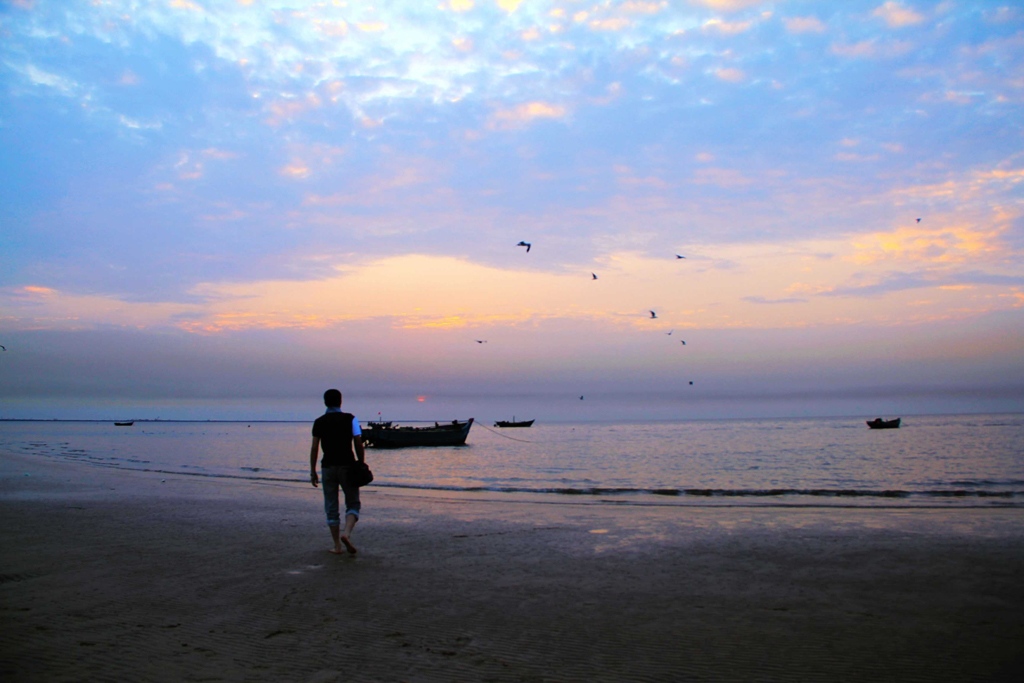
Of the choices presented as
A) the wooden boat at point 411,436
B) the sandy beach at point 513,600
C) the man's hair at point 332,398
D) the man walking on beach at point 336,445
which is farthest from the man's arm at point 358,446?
the wooden boat at point 411,436

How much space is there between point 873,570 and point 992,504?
12.1m

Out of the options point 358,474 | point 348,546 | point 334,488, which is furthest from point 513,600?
point 348,546

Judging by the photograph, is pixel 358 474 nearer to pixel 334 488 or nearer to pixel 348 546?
pixel 334 488

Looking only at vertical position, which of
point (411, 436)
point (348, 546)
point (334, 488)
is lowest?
point (411, 436)

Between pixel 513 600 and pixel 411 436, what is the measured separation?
6035cm

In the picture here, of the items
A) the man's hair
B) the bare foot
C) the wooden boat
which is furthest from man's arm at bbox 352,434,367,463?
the wooden boat

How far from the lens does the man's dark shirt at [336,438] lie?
9.00 metres

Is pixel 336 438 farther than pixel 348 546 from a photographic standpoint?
No

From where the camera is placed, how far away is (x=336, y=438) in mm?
9023

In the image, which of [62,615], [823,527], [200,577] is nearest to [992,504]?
[823,527]

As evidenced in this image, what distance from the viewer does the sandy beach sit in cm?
495

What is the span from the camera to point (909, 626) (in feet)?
19.5

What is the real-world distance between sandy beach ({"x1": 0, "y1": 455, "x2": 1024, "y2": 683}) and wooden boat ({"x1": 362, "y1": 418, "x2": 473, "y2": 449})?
52.1 m

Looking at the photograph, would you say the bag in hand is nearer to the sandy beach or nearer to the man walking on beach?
the man walking on beach
